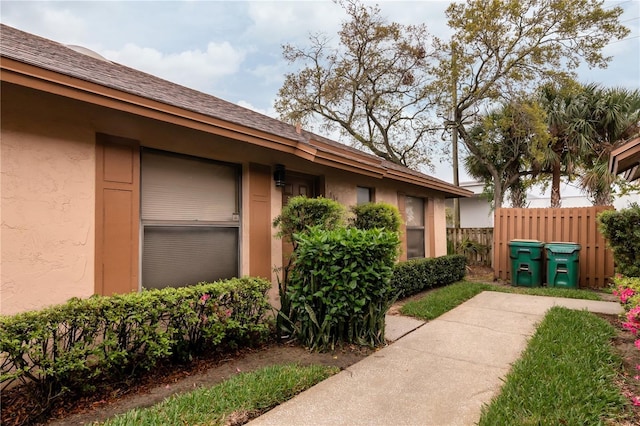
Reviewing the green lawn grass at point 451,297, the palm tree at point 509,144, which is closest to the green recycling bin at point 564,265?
the green lawn grass at point 451,297

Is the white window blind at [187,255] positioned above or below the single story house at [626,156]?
below

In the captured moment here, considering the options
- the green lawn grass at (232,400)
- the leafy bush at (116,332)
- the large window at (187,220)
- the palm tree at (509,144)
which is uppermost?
the palm tree at (509,144)

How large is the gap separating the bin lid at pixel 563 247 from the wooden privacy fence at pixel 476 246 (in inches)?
159

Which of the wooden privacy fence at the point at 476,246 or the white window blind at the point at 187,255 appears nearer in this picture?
the white window blind at the point at 187,255

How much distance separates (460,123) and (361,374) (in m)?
13.0

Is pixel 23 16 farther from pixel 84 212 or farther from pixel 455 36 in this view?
pixel 455 36

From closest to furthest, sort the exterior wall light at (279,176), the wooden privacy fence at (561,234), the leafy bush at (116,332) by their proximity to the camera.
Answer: the leafy bush at (116,332) < the exterior wall light at (279,176) < the wooden privacy fence at (561,234)

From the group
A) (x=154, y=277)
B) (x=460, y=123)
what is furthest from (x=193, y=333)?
(x=460, y=123)

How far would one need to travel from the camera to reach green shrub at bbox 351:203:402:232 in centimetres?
617

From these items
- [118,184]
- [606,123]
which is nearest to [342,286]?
[118,184]

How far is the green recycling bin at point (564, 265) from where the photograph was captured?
8062 mm

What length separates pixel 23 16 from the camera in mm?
5266

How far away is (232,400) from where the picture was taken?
8.87ft

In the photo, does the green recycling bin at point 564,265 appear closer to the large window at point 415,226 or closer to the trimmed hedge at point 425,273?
the trimmed hedge at point 425,273
